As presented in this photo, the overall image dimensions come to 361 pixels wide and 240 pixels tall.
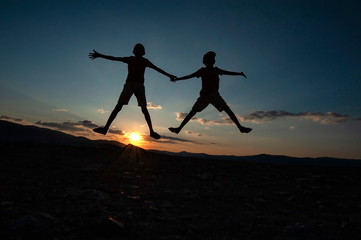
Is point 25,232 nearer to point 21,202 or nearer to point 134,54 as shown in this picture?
point 21,202

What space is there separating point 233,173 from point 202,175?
2.37ft

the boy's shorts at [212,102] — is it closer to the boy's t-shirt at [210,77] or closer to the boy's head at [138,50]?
the boy's t-shirt at [210,77]

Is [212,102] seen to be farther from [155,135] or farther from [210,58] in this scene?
[155,135]

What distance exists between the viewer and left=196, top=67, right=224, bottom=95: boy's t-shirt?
662 cm

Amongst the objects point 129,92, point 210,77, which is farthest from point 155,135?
point 210,77

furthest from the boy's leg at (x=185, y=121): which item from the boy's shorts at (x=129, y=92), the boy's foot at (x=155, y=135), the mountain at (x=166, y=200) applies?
the mountain at (x=166, y=200)

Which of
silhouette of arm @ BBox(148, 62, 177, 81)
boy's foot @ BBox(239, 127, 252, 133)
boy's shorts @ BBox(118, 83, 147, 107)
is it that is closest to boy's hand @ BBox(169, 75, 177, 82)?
silhouette of arm @ BBox(148, 62, 177, 81)

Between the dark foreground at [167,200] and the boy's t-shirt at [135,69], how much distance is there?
2476 mm

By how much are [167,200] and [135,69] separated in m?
4.46

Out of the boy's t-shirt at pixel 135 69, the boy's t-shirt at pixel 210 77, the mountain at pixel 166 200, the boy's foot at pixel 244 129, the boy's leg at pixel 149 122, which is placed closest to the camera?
the mountain at pixel 166 200

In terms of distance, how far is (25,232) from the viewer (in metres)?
1.84

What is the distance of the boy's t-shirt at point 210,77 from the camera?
261 inches

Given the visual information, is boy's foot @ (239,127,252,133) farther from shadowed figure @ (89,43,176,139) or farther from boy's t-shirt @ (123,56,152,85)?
boy's t-shirt @ (123,56,152,85)

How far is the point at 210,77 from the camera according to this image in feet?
21.7
